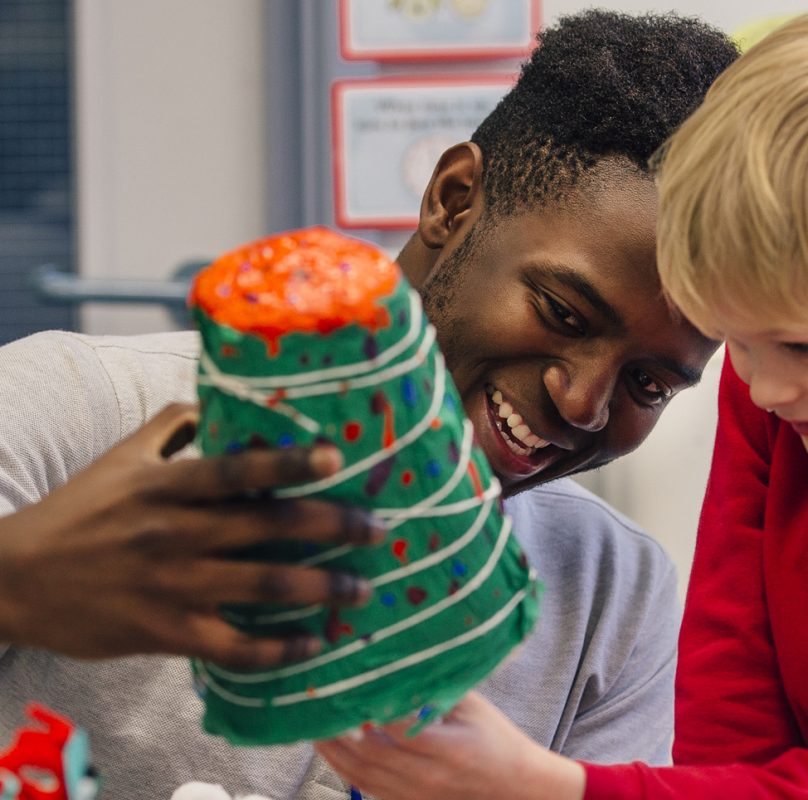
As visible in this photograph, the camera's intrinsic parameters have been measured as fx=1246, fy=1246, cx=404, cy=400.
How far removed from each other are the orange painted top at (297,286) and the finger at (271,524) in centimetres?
7

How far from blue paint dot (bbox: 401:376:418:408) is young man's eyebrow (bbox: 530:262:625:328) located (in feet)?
1.36

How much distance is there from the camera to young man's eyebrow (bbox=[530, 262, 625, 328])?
0.95 m

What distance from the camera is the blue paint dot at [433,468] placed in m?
0.57

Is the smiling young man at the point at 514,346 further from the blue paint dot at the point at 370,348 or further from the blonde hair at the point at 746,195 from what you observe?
the blue paint dot at the point at 370,348

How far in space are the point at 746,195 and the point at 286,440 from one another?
34 centimetres

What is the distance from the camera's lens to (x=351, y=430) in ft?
1.81

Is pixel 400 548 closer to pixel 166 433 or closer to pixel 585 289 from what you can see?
pixel 166 433

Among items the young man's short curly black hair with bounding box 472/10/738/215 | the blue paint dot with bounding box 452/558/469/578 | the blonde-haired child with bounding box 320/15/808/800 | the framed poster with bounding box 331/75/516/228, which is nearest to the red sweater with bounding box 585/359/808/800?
the blonde-haired child with bounding box 320/15/808/800

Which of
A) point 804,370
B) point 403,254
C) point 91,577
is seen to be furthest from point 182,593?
point 403,254

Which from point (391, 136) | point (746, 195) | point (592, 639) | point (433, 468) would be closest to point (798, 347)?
point (746, 195)

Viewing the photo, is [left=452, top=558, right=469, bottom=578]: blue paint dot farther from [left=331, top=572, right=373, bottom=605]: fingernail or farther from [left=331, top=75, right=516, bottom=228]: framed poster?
[left=331, top=75, right=516, bottom=228]: framed poster

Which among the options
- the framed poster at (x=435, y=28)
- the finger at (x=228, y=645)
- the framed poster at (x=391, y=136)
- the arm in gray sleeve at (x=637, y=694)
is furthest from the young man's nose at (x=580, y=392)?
the framed poster at (x=435, y=28)

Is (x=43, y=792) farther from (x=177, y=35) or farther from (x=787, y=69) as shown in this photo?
(x=177, y=35)

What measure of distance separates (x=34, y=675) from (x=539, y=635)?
48 cm
